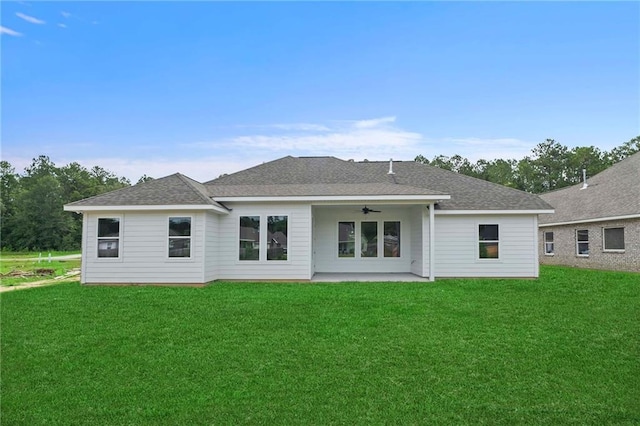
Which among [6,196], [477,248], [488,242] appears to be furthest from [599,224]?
[6,196]

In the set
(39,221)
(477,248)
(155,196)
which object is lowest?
(477,248)

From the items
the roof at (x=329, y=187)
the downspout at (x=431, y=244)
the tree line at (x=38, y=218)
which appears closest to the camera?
the roof at (x=329, y=187)

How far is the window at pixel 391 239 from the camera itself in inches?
613

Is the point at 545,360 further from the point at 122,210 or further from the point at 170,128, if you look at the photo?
the point at 170,128

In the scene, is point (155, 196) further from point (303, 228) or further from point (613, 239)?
point (613, 239)

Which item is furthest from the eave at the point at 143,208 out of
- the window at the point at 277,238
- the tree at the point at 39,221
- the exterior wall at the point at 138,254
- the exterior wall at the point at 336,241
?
the tree at the point at 39,221

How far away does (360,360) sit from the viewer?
5543 mm

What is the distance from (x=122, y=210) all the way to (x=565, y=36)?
15.1 m

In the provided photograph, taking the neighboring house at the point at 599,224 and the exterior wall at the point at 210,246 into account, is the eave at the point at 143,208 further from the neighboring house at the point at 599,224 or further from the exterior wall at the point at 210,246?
the neighboring house at the point at 599,224

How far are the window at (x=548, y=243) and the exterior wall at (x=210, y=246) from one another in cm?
1880

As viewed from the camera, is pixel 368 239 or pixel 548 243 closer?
pixel 368 239

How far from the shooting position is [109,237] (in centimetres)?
1239

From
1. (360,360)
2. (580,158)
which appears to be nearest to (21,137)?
(360,360)

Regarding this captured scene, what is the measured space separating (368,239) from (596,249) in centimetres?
1130
